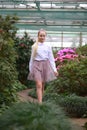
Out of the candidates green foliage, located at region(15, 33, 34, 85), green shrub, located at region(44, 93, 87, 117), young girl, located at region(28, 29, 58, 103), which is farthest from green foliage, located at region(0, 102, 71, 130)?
green foliage, located at region(15, 33, 34, 85)

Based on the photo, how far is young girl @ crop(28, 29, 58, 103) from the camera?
7551mm

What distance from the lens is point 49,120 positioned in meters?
3.90

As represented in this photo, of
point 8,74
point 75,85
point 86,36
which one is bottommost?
point 86,36

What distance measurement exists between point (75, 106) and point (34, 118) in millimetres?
4313

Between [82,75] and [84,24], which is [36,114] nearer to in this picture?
[82,75]

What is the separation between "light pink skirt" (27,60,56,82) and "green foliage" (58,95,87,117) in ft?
2.63

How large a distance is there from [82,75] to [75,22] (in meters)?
13.2

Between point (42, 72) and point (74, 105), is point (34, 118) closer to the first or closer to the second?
point (42, 72)

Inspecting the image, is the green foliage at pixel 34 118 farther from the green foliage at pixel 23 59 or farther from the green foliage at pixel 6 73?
the green foliage at pixel 23 59

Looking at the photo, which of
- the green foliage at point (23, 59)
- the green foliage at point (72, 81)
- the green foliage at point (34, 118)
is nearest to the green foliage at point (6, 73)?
the green foliage at point (34, 118)

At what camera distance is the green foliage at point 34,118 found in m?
3.84

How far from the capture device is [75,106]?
26.8 ft

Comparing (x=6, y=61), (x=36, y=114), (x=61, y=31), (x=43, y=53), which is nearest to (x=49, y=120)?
(x=36, y=114)

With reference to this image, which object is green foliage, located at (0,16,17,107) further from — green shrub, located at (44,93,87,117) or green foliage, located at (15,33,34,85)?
green foliage, located at (15,33,34,85)
